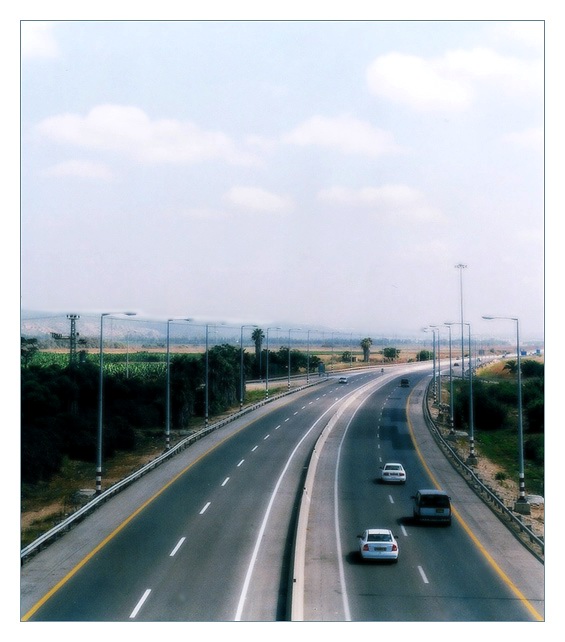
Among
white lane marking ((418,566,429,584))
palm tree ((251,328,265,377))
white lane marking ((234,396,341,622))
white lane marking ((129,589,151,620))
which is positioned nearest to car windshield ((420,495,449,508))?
white lane marking ((418,566,429,584))

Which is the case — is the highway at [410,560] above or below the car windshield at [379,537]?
below

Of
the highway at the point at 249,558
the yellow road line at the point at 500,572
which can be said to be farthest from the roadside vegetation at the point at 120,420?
the yellow road line at the point at 500,572

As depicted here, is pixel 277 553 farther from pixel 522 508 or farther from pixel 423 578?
pixel 522 508

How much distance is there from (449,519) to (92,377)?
2035 inches

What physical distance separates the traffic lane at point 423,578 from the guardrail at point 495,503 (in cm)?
246

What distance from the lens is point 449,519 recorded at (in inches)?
1307

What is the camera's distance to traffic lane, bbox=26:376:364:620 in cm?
2136

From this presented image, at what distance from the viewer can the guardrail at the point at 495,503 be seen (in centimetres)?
2962

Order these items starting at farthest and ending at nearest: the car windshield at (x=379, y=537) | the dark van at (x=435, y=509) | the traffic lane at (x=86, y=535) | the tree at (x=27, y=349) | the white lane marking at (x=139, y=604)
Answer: the tree at (x=27, y=349), the dark van at (x=435, y=509), the car windshield at (x=379, y=537), the traffic lane at (x=86, y=535), the white lane marking at (x=139, y=604)

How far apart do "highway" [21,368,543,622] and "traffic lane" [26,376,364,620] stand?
56 millimetres

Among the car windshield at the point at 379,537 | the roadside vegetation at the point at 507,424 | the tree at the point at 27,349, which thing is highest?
the tree at the point at 27,349

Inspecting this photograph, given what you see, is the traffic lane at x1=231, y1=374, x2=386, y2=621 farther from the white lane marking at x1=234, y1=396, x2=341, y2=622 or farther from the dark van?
the dark van

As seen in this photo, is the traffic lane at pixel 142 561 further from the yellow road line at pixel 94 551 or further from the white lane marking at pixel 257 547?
the white lane marking at pixel 257 547

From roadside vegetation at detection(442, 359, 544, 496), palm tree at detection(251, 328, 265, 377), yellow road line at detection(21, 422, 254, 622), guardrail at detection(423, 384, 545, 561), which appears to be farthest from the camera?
palm tree at detection(251, 328, 265, 377)
